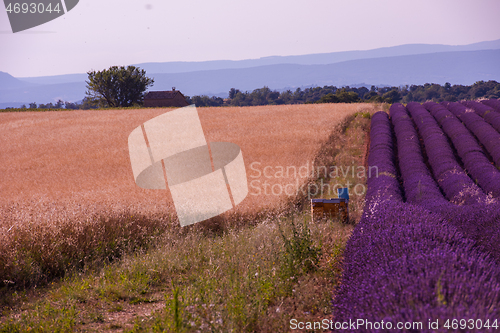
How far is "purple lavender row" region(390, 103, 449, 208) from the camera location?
8.23 m

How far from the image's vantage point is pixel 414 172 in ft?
35.6

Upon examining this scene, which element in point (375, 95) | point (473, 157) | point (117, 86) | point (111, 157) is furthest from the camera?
point (375, 95)

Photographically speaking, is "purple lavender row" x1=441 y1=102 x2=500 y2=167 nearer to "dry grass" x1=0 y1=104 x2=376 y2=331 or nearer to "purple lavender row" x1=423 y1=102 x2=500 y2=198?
"purple lavender row" x1=423 y1=102 x2=500 y2=198

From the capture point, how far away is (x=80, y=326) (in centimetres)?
336

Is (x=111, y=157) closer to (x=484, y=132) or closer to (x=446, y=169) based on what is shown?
(x=446, y=169)

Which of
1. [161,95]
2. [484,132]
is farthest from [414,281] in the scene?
[161,95]

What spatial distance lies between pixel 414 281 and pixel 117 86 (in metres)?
58.8

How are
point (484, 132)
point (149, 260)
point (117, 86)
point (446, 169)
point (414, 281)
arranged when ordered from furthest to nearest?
point (117, 86) → point (484, 132) → point (446, 169) → point (149, 260) → point (414, 281)

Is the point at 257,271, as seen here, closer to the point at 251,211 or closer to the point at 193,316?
the point at 193,316

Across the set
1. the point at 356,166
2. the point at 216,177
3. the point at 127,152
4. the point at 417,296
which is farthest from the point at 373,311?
the point at 127,152

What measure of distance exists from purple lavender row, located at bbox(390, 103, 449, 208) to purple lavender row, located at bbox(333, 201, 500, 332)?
12.0 ft

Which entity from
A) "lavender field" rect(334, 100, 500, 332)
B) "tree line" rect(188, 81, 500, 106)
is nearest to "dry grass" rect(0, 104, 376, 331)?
"lavender field" rect(334, 100, 500, 332)

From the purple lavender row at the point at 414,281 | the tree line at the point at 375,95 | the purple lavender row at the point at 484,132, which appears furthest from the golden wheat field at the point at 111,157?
the tree line at the point at 375,95

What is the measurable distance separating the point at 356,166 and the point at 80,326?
1102cm
